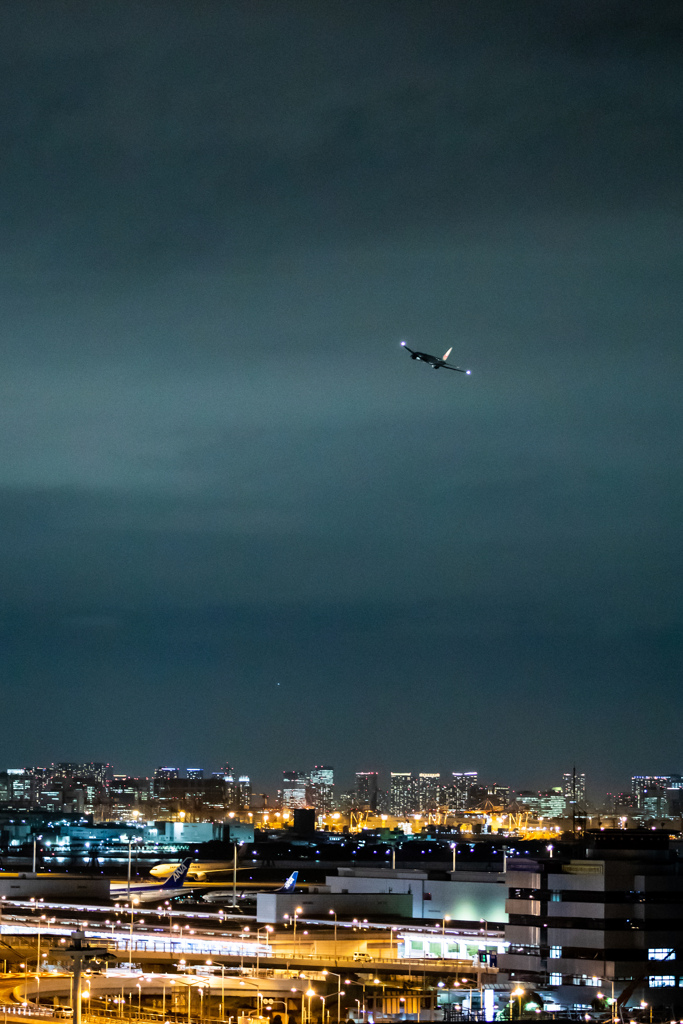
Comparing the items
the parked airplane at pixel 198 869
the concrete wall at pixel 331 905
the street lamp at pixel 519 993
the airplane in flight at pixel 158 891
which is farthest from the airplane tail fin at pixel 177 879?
the street lamp at pixel 519 993

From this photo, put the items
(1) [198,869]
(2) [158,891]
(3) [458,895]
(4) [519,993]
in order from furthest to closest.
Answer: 1. (1) [198,869]
2. (2) [158,891]
3. (3) [458,895]
4. (4) [519,993]

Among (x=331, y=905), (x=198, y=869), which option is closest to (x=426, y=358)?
(x=331, y=905)

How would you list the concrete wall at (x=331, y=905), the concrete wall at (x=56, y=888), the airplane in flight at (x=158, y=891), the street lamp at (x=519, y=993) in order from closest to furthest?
the street lamp at (x=519, y=993)
the concrete wall at (x=331, y=905)
the concrete wall at (x=56, y=888)
the airplane in flight at (x=158, y=891)

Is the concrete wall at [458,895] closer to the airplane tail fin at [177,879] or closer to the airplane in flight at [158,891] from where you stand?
the airplane in flight at [158,891]

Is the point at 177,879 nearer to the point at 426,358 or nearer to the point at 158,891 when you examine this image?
the point at 158,891

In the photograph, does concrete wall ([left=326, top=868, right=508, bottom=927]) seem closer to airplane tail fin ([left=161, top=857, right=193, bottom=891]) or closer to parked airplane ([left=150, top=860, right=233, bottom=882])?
Result: airplane tail fin ([left=161, top=857, right=193, bottom=891])

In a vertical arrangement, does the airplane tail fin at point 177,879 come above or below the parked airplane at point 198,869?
above

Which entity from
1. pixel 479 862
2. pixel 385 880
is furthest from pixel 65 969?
pixel 479 862

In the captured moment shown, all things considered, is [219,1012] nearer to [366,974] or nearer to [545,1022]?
[366,974]

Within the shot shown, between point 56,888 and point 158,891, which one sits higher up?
point 56,888

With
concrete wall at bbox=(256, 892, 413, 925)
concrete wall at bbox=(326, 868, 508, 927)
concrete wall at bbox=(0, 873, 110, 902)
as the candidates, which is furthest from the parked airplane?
concrete wall at bbox=(256, 892, 413, 925)

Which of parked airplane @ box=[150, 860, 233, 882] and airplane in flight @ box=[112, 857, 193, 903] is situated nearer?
airplane in flight @ box=[112, 857, 193, 903]

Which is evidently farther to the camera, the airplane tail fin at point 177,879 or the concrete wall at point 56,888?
the airplane tail fin at point 177,879
